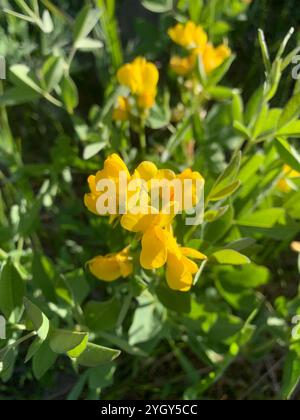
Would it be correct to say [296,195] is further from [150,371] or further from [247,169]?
[150,371]

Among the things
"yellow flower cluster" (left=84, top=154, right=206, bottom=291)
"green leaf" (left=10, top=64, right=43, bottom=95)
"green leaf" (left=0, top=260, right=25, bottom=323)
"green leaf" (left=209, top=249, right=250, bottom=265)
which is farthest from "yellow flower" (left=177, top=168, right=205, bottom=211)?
"green leaf" (left=10, top=64, right=43, bottom=95)

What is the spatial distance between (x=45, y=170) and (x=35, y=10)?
361 millimetres

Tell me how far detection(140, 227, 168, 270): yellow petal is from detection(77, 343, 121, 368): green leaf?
0.42ft

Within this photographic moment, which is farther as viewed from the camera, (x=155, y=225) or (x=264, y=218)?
(x=264, y=218)

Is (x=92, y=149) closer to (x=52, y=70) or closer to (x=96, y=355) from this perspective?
(x=52, y=70)

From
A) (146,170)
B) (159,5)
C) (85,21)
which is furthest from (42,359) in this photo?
(159,5)

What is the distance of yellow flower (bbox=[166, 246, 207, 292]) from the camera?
87 cm

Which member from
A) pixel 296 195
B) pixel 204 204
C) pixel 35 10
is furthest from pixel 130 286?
pixel 35 10

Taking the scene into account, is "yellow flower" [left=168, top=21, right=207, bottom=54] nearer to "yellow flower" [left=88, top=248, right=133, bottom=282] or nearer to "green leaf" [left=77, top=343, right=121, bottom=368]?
"yellow flower" [left=88, top=248, right=133, bottom=282]

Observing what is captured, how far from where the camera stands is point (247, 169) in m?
1.16

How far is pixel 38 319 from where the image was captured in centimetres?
84

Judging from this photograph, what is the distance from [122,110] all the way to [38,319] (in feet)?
1.71

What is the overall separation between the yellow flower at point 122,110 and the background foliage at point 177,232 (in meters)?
0.02
